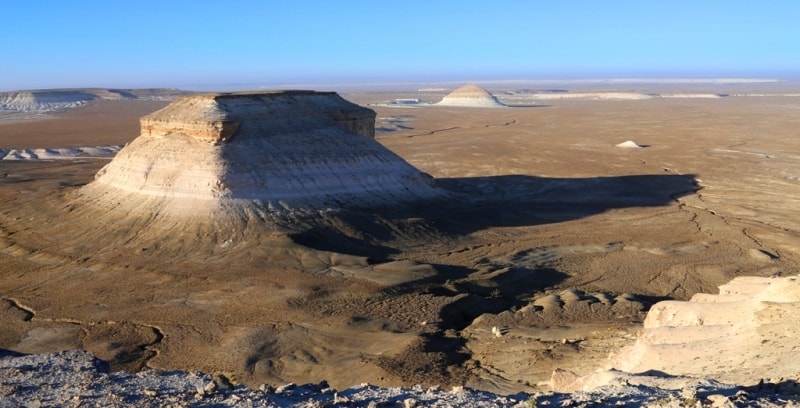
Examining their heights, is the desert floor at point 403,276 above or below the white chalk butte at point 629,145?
below

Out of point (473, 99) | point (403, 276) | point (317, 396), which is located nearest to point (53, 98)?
point (473, 99)

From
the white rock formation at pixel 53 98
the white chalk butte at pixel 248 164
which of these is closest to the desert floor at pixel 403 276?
the white chalk butte at pixel 248 164

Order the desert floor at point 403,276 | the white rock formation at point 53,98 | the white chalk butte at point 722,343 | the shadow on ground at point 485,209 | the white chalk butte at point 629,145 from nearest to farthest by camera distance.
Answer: the white chalk butte at point 722,343 → the desert floor at point 403,276 → the shadow on ground at point 485,209 → the white chalk butte at point 629,145 → the white rock formation at point 53,98

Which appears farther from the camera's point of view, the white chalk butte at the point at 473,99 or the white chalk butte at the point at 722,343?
the white chalk butte at the point at 473,99

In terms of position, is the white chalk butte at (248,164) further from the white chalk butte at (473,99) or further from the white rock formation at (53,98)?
the white rock formation at (53,98)

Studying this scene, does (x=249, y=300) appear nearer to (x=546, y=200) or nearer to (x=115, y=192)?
(x=115, y=192)

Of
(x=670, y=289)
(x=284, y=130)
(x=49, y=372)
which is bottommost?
(x=670, y=289)

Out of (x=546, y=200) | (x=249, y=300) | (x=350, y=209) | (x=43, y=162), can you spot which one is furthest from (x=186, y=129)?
(x=43, y=162)
